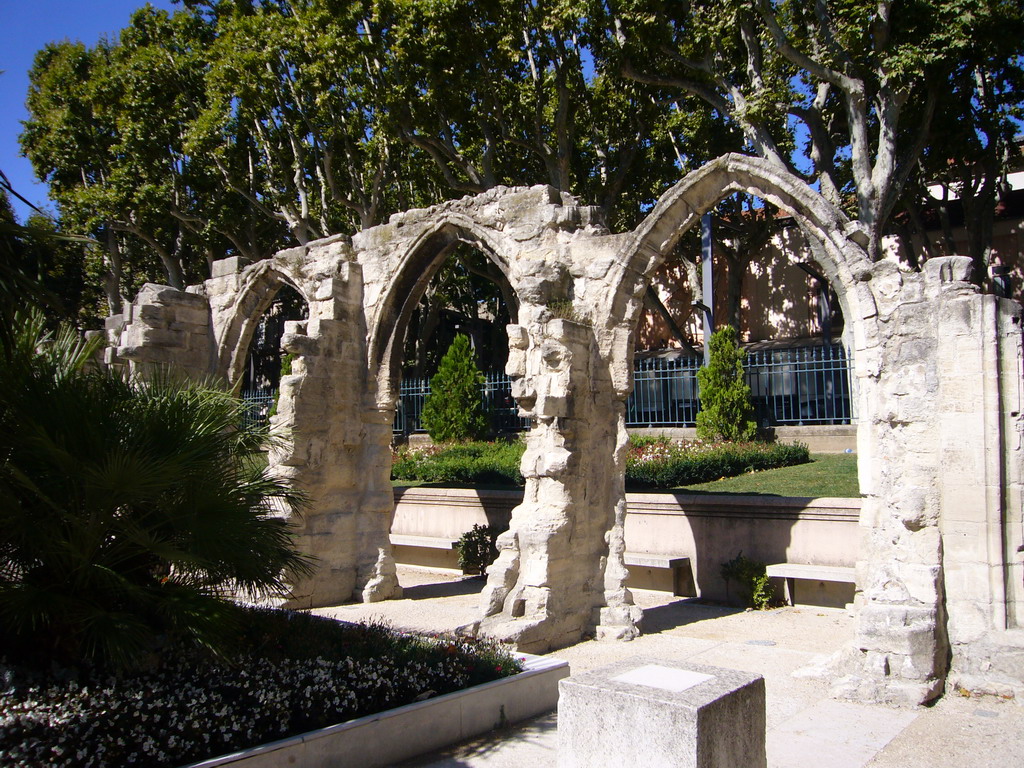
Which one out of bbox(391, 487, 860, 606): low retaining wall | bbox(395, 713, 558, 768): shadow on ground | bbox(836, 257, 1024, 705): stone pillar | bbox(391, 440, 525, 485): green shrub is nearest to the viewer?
bbox(395, 713, 558, 768): shadow on ground

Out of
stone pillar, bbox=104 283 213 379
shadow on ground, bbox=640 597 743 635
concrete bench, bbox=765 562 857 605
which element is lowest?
shadow on ground, bbox=640 597 743 635

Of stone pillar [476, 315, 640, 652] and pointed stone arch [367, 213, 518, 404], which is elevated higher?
pointed stone arch [367, 213, 518, 404]

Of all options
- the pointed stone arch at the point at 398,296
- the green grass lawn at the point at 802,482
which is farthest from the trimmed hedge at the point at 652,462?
the pointed stone arch at the point at 398,296

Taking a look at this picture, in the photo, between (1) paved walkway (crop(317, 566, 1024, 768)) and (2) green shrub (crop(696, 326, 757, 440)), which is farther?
(2) green shrub (crop(696, 326, 757, 440))

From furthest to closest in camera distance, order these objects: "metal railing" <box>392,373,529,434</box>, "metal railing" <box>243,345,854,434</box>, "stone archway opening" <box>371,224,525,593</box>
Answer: "metal railing" <box>392,373,529,434</box>, "metal railing" <box>243,345,854,434</box>, "stone archway opening" <box>371,224,525,593</box>

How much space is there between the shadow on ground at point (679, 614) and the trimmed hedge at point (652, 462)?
3.21 metres

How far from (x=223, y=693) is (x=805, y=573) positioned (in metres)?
5.59

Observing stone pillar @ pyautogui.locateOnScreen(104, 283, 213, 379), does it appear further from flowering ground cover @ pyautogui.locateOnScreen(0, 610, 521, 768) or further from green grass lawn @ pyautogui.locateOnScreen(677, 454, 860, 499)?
green grass lawn @ pyautogui.locateOnScreen(677, 454, 860, 499)

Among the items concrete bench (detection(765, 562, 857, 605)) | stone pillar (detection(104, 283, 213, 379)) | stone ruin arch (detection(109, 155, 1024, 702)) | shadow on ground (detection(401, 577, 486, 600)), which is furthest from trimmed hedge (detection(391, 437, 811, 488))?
stone pillar (detection(104, 283, 213, 379))

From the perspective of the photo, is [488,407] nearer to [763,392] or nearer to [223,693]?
[763,392]

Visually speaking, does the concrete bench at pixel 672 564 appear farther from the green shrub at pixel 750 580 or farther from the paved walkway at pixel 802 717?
the paved walkway at pixel 802 717

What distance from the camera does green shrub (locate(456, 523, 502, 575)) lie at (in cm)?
1074

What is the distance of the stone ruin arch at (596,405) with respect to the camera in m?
5.52

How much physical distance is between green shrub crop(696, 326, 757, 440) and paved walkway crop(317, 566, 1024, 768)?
22.6 ft
